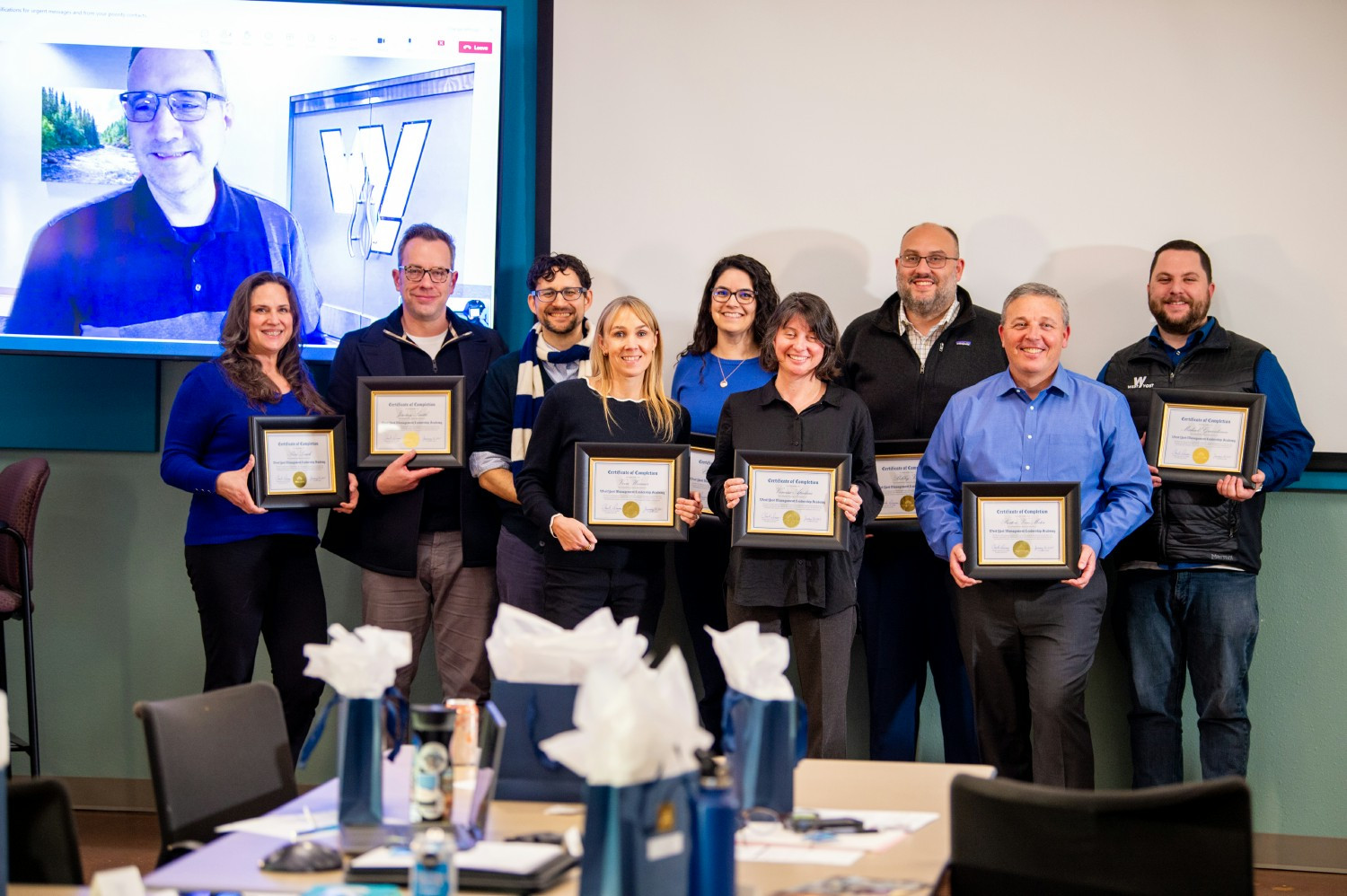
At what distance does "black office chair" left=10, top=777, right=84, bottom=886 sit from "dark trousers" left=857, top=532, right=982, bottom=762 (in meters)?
Answer: 2.90

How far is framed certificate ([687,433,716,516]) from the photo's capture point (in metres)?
4.07

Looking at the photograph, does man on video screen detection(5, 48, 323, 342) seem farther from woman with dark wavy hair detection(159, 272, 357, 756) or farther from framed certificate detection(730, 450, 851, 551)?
framed certificate detection(730, 450, 851, 551)

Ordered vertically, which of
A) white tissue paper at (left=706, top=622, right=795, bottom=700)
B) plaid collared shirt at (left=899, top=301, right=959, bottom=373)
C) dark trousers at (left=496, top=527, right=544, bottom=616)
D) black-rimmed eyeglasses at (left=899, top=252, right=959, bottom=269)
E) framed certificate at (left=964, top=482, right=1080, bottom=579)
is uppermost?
black-rimmed eyeglasses at (left=899, top=252, right=959, bottom=269)

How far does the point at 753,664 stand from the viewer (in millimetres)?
2072

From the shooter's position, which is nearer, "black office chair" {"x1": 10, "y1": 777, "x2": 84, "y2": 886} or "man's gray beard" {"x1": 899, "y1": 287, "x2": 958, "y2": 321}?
"black office chair" {"x1": 10, "y1": 777, "x2": 84, "y2": 886}

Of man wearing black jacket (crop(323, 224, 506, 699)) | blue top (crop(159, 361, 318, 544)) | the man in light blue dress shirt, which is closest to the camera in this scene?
the man in light blue dress shirt

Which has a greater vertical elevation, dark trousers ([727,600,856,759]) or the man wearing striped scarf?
the man wearing striped scarf

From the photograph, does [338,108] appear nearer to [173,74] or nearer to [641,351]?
[173,74]

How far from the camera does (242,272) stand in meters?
4.55

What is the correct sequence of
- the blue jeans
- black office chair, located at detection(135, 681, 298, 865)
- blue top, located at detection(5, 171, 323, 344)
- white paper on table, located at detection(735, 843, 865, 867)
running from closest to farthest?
white paper on table, located at detection(735, 843, 865, 867) < black office chair, located at detection(135, 681, 298, 865) < the blue jeans < blue top, located at detection(5, 171, 323, 344)

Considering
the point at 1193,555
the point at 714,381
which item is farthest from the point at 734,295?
the point at 1193,555

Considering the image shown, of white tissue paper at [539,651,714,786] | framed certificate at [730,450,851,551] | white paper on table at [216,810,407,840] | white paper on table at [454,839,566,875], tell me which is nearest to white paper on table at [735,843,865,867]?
white paper on table at [454,839,566,875]

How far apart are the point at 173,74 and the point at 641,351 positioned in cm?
211

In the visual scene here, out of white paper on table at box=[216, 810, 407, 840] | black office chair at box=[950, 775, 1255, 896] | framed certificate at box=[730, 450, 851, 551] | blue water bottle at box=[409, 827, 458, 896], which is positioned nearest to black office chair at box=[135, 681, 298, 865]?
white paper on table at box=[216, 810, 407, 840]
